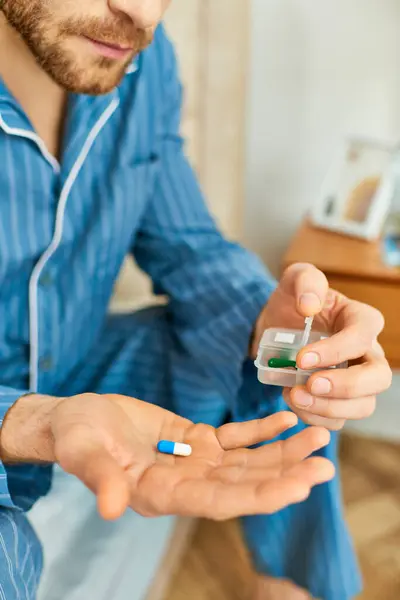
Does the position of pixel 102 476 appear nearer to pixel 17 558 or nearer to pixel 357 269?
pixel 17 558

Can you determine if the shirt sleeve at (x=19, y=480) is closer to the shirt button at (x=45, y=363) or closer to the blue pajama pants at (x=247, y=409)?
the blue pajama pants at (x=247, y=409)

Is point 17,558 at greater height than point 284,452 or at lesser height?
lesser

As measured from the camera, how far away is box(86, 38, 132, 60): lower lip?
59 centimetres

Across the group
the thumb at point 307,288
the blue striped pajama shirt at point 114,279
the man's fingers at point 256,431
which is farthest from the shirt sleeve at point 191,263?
the man's fingers at point 256,431

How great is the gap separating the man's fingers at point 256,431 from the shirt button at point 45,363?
31cm

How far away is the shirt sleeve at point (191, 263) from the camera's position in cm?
74

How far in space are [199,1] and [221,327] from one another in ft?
2.30

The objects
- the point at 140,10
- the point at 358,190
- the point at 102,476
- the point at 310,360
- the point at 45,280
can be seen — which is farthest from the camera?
the point at 358,190

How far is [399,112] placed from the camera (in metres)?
1.25

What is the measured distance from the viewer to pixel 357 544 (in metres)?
0.91

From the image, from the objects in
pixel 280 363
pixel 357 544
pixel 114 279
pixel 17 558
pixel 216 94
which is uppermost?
pixel 216 94

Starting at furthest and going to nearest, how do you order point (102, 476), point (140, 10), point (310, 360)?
point (140, 10) → point (310, 360) → point (102, 476)

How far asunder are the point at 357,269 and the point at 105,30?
1.45 ft

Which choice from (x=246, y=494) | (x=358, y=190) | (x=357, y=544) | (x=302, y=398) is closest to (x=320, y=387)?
(x=302, y=398)
